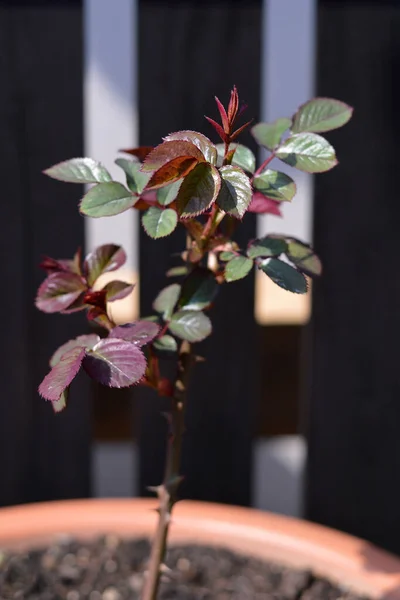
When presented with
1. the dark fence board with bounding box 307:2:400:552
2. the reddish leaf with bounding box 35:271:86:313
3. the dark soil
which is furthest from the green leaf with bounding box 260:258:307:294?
the dark fence board with bounding box 307:2:400:552

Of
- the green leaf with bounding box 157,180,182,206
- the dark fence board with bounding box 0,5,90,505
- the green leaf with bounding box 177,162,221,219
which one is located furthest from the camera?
the dark fence board with bounding box 0,5,90,505

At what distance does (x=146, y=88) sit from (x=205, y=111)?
0.39 ft

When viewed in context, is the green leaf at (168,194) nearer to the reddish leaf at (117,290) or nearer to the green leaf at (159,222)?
the green leaf at (159,222)

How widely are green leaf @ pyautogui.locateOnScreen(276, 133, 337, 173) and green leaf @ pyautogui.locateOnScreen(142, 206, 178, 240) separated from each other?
12 cm

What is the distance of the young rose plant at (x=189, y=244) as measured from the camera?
20.6 inches

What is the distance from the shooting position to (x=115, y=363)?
1.84ft

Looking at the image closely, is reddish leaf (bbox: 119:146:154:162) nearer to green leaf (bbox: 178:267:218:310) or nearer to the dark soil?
green leaf (bbox: 178:267:218:310)

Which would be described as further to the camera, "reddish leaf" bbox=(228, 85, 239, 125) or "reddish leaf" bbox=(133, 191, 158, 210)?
"reddish leaf" bbox=(133, 191, 158, 210)

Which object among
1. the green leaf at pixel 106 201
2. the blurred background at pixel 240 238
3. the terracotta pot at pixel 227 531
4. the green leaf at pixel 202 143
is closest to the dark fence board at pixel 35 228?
the blurred background at pixel 240 238

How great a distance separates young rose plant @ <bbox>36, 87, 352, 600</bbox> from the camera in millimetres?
524

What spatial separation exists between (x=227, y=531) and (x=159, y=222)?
71cm

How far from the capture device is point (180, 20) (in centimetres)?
130

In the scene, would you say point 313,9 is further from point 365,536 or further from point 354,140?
point 365,536

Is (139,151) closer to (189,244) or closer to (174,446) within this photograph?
(189,244)
